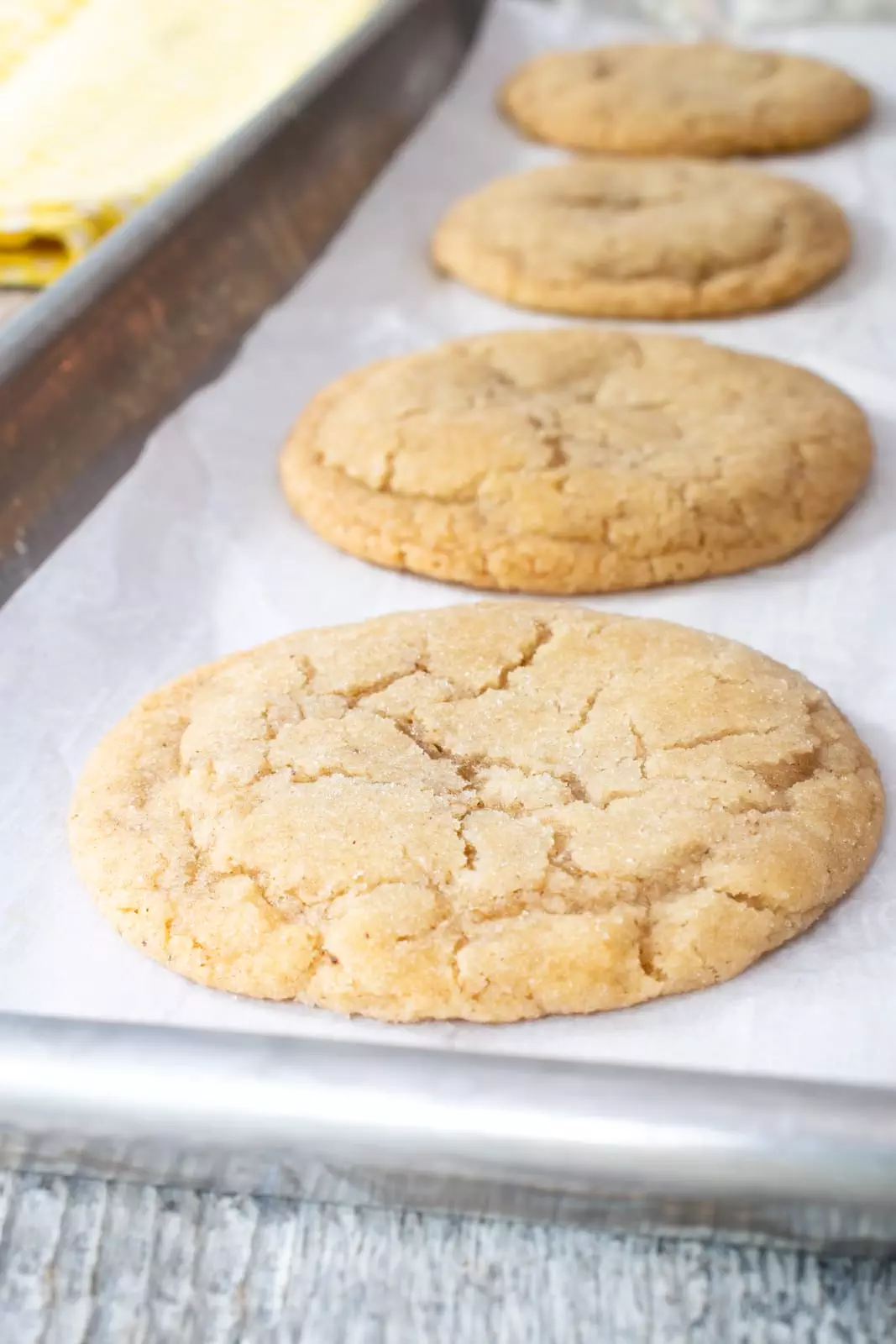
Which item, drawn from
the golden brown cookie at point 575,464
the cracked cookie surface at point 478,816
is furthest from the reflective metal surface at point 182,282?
the cracked cookie surface at point 478,816

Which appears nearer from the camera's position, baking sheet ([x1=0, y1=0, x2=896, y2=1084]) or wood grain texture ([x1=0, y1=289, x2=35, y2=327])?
baking sheet ([x1=0, y1=0, x2=896, y2=1084])

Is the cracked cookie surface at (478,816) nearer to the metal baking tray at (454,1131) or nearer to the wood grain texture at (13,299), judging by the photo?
the metal baking tray at (454,1131)

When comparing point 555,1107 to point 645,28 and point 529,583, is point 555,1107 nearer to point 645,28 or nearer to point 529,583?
point 529,583

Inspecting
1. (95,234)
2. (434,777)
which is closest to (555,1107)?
(434,777)

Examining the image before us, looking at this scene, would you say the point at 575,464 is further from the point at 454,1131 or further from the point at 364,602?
the point at 454,1131

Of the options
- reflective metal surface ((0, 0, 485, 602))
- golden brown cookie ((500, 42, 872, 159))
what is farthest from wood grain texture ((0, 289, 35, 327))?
golden brown cookie ((500, 42, 872, 159))

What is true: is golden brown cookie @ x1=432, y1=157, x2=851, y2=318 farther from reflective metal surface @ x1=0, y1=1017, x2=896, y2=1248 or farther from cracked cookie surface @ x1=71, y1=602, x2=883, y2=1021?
reflective metal surface @ x1=0, y1=1017, x2=896, y2=1248

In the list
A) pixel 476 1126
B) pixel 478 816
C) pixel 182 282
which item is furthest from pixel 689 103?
pixel 476 1126
